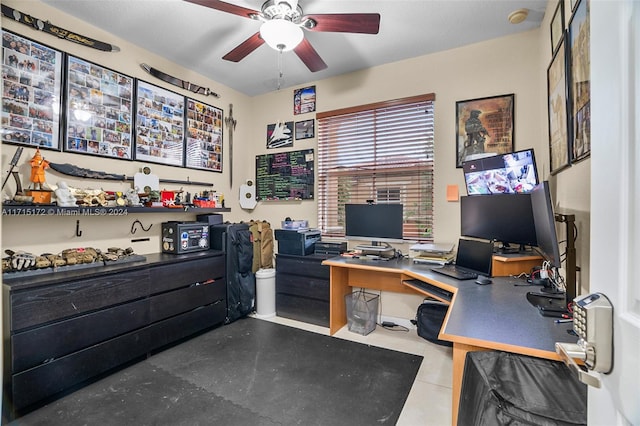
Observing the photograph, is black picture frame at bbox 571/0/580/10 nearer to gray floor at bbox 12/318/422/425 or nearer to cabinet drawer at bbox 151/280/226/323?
gray floor at bbox 12/318/422/425

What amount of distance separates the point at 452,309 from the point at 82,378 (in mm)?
2427

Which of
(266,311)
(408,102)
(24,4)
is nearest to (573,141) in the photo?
(408,102)

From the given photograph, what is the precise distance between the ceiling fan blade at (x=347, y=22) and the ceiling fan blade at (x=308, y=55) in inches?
5.8

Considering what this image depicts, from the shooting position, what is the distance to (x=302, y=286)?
3.20 metres

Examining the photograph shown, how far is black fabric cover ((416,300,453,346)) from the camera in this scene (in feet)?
8.09

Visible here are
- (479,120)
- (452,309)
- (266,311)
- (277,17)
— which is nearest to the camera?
(452,309)

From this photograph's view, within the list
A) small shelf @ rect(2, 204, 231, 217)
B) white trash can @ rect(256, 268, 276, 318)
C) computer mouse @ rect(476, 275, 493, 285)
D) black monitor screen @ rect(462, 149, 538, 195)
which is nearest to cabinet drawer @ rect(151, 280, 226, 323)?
white trash can @ rect(256, 268, 276, 318)

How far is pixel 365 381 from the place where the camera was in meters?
2.14

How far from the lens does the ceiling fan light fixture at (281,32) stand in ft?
5.98

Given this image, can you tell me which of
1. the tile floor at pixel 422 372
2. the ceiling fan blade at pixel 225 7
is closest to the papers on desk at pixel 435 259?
the tile floor at pixel 422 372

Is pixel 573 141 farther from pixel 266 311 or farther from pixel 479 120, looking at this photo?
pixel 266 311

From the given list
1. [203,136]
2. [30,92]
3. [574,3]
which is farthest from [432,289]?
[30,92]

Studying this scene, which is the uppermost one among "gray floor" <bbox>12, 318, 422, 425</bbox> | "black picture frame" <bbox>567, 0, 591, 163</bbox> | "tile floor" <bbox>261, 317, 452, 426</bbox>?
"black picture frame" <bbox>567, 0, 591, 163</bbox>

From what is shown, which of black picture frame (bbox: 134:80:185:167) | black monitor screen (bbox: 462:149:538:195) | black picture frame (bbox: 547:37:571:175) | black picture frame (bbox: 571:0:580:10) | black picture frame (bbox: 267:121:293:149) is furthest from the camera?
black picture frame (bbox: 267:121:293:149)
